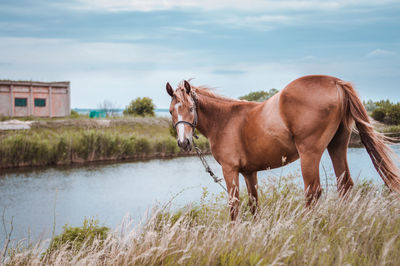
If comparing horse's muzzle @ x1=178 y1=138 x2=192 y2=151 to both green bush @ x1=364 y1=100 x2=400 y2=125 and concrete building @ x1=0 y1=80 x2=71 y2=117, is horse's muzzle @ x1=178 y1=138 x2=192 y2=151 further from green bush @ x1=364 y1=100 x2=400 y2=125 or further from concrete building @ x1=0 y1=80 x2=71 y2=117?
concrete building @ x1=0 y1=80 x2=71 y2=117

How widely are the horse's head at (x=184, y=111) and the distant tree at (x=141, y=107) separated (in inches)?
1129

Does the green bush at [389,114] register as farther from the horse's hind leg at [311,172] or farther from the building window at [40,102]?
the building window at [40,102]

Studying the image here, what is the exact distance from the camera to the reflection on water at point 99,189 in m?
10.0

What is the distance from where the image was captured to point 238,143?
4.50 m

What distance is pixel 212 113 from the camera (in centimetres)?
479

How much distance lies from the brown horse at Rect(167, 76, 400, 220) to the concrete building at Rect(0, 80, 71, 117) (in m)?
29.6

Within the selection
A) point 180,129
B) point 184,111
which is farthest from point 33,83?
point 180,129

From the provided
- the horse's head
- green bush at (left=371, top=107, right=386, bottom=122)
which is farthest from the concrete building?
the horse's head

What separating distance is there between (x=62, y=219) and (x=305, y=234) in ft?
27.9

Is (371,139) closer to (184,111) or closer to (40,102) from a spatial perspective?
(184,111)

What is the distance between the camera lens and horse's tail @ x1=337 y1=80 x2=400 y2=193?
3.70m

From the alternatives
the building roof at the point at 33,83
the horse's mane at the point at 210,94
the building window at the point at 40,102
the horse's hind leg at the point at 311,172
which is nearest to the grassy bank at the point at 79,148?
the building window at the point at 40,102

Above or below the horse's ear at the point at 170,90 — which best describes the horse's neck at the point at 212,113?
below

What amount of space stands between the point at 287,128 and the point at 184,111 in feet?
4.07
